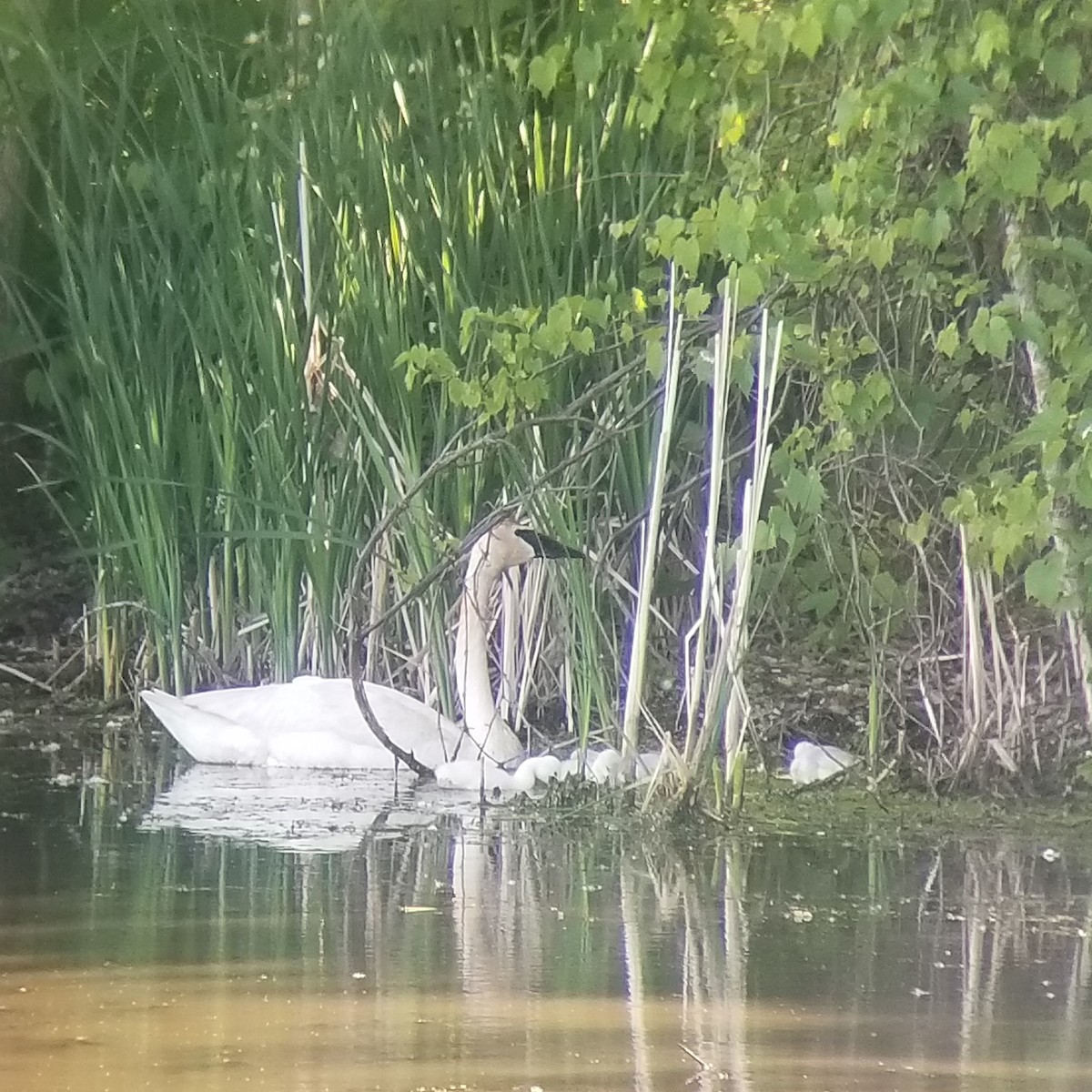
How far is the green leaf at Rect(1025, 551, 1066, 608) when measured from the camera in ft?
8.34

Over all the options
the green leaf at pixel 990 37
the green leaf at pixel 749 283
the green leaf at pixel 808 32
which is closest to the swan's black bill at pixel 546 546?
the green leaf at pixel 749 283

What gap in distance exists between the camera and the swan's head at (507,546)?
2887 millimetres

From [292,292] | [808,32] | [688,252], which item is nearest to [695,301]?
[688,252]

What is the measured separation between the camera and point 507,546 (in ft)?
9.74

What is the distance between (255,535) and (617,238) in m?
0.85

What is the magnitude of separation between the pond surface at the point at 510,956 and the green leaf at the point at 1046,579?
36cm

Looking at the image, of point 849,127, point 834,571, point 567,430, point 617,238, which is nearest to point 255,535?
point 567,430

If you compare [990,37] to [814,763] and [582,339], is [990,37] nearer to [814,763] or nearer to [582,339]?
[582,339]

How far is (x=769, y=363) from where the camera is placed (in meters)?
2.72

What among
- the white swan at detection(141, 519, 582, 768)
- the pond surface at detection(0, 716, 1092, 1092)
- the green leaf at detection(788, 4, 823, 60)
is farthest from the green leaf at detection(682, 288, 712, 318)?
the pond surface at detection(0, 716, 1092, 1092)

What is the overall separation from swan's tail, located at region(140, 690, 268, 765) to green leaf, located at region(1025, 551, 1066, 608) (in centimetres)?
131

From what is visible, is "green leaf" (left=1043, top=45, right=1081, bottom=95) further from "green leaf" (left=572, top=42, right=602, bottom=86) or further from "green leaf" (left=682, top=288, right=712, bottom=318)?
"green leaf" (left=572, top=42, right=602, bottom=86)

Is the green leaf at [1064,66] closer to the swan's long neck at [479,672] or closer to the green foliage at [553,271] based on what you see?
the green foliage at [553,271]

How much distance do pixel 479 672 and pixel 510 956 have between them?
1.07 m
